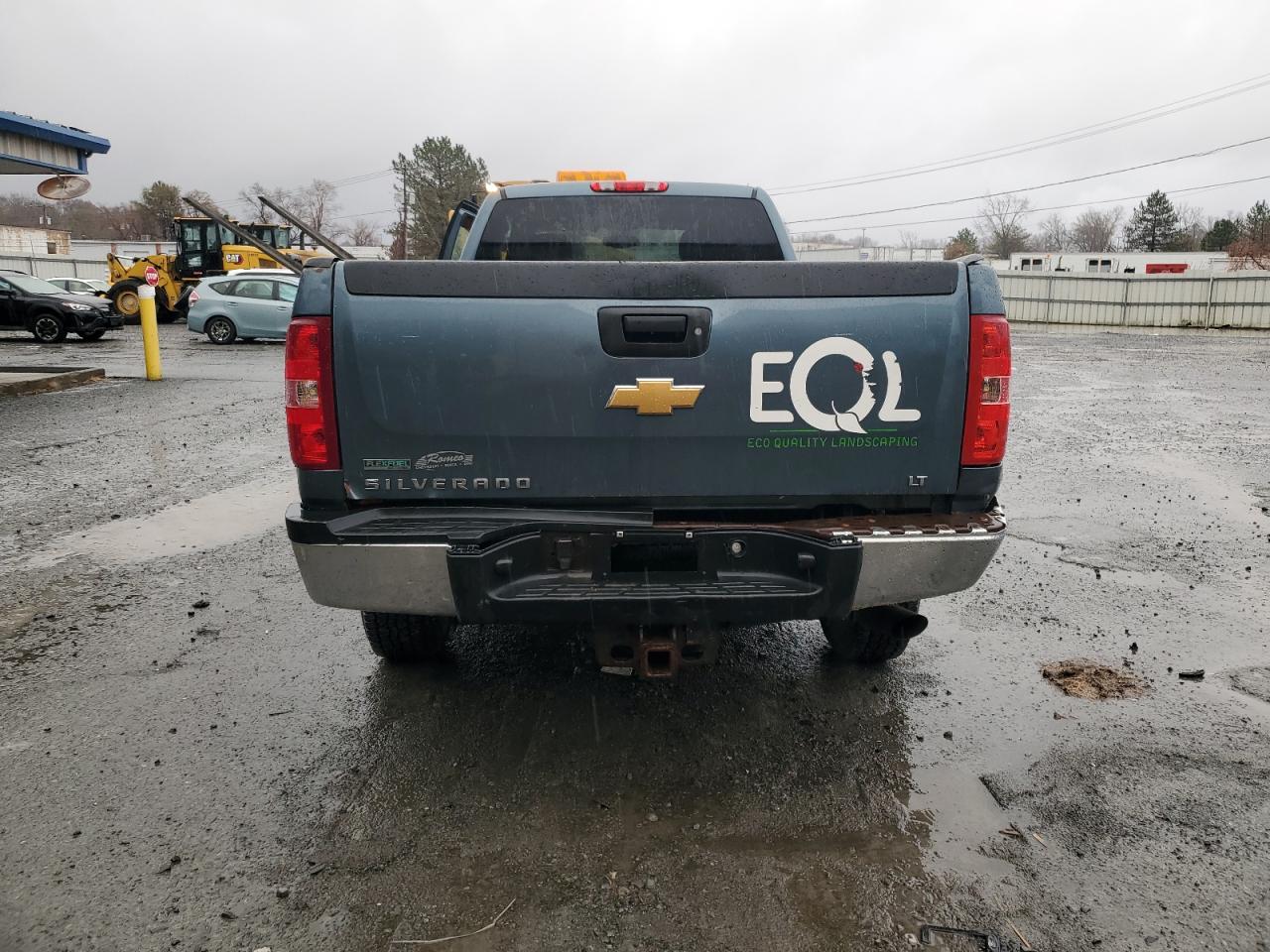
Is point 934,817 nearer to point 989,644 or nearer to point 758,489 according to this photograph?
point 758,489

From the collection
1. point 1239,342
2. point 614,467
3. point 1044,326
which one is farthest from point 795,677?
point 1044,326

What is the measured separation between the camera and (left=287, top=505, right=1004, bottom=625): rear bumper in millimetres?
2732

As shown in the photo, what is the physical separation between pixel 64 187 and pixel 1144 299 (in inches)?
1390

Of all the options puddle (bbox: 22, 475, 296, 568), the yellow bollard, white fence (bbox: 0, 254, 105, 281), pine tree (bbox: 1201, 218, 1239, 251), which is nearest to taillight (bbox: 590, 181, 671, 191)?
puddle (bbox: 22, 475, 296, 568)

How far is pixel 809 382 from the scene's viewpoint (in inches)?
111

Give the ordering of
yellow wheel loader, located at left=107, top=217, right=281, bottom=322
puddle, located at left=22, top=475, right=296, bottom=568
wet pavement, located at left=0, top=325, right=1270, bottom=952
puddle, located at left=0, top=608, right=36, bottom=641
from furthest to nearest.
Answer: yellow wheel loader, located at left=107, top=217, right=281, bottom=322 < puddle, located at left=22, top=475, right=296, bottom=568 < puddle, located at left=0, top=608, right=36, bottom=641 < wet pavement, located at left=0, top=325, right=1270, bottom=952

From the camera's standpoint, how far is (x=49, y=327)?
21703mm

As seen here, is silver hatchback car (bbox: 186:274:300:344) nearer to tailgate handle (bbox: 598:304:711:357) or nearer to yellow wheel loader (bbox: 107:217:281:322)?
yellow wheel loader (bbox: 107:217:281:322)

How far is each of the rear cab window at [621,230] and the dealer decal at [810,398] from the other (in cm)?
206

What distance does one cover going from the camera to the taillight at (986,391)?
9.32 ft

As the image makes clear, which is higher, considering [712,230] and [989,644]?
[712,230]

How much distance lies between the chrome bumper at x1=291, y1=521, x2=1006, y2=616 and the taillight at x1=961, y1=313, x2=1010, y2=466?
0.26 m

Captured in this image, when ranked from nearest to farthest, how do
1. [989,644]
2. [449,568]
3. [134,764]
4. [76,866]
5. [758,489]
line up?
[76,866], [449,568], [758,489], [134,764], [989,644]

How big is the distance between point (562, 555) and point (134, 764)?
1.72 meters
